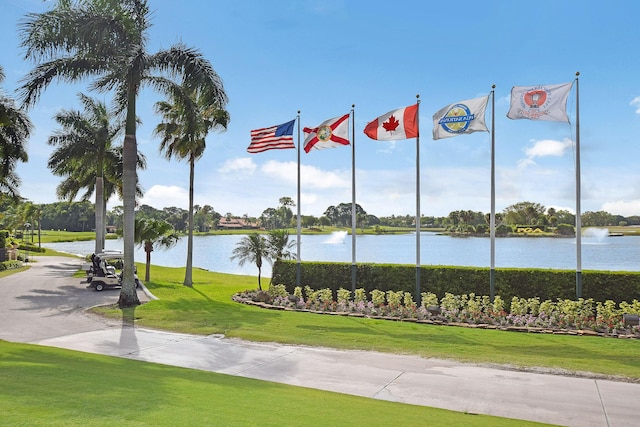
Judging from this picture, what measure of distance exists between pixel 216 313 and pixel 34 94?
10564 mm

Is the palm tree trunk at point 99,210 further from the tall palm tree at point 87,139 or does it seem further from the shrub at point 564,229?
the shrub at point 564,229

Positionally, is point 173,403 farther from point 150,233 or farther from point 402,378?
point 150,233

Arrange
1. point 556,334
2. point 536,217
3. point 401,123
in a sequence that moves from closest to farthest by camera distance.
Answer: point 556,334
point 401,123
point 536,217

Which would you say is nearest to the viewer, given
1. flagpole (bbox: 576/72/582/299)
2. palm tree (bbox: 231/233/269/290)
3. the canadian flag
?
flagpole (bbox: 576/72/582/299)

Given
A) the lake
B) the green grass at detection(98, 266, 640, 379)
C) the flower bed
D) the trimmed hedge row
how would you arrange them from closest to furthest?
the green grass at detection(98, 266, 640, 379), the flower bed, the trimmed hedge row, the lake

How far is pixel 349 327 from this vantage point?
15.5m

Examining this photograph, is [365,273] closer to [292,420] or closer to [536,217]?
[292,420]

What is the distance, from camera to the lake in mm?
54903

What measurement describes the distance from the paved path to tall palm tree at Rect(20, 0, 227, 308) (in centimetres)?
587

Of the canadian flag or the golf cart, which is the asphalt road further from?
the canadian flag

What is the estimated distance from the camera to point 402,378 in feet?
31.8

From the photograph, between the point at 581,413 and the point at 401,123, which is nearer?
the point at 581,413

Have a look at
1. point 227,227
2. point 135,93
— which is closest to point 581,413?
point 135,93

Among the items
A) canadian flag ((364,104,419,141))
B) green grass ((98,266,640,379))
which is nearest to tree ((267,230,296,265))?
green grass ((98,266,640,379))
